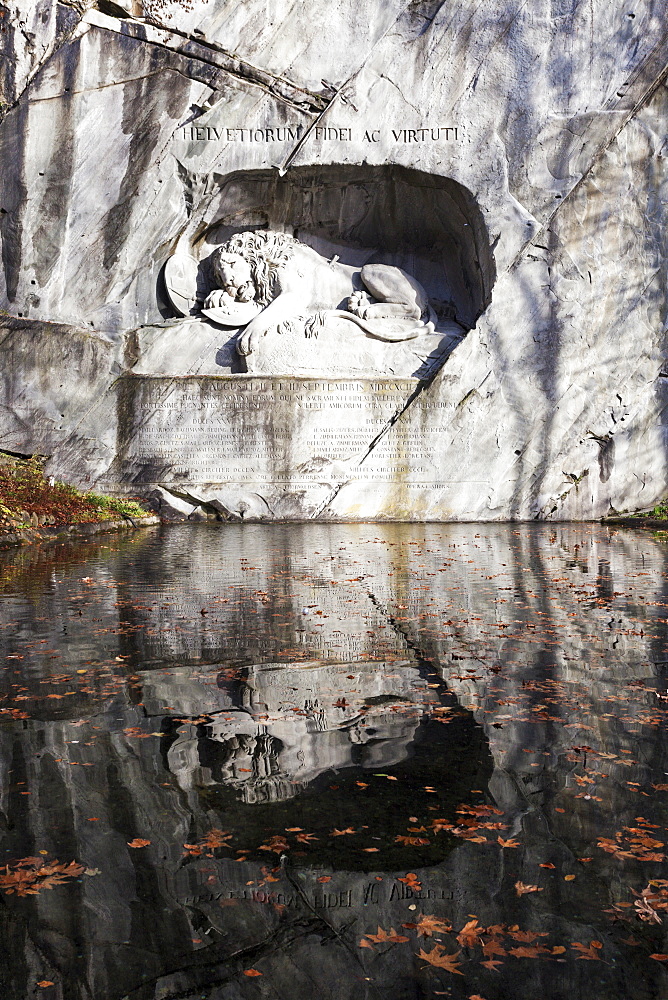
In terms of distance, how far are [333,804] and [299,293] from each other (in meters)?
14.4

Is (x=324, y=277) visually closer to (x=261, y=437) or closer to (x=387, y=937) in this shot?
(x=261, y=437)

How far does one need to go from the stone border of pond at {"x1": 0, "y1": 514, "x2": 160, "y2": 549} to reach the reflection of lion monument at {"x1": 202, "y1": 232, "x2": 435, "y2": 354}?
399cm

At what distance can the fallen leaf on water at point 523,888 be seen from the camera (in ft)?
7.89

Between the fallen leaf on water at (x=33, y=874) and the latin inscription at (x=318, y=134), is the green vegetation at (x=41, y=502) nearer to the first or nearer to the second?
the latin inscription at (x=318, y=134)

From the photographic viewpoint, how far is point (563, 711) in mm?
3938

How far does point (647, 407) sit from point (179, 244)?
29.4 feet

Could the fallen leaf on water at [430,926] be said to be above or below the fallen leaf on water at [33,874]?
below

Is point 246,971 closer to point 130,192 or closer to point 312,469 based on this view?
point 312,469

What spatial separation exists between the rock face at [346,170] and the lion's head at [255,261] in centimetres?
113

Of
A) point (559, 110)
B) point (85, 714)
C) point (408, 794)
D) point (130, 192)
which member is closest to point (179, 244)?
point (130, 192)

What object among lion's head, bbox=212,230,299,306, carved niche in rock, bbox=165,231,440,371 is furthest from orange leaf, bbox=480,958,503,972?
lion's head, bbox=212,230,299,306

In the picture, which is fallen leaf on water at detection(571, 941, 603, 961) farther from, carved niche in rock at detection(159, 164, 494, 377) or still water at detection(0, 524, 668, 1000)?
carved niche in rock at detection(159, 164, 494, 377)

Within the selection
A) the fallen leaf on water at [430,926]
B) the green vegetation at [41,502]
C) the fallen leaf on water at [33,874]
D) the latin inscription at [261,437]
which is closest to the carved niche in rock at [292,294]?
the latin inscription at [261,437]

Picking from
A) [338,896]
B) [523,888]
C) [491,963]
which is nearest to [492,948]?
[491,963]
